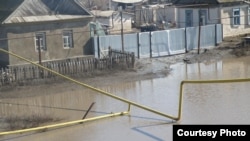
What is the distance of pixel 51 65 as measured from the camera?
72.5 feet

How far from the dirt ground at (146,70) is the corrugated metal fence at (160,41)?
0.51 meters

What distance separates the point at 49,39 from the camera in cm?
2559

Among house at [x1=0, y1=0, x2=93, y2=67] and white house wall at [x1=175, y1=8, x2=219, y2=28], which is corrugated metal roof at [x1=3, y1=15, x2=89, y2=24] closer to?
house at [x1=0, y1=0, x2=93, y2=67]

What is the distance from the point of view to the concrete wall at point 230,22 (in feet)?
102

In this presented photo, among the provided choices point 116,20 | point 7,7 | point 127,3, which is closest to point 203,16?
point 116,20

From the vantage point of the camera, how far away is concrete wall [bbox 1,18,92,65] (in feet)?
80.6

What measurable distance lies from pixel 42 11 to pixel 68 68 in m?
4.43

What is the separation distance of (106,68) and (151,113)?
7520 mm

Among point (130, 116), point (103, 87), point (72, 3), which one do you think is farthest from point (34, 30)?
point (130, 116)

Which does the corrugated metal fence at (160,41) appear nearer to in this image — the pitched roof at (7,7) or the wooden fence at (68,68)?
the wooden fence at (68,68)

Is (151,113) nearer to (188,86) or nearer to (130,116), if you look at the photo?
(130,116)

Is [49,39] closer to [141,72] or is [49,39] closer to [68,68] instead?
[68,68]

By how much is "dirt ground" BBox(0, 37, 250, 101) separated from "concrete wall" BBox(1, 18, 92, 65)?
339 cm

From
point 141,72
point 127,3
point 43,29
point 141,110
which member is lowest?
point 141,110
